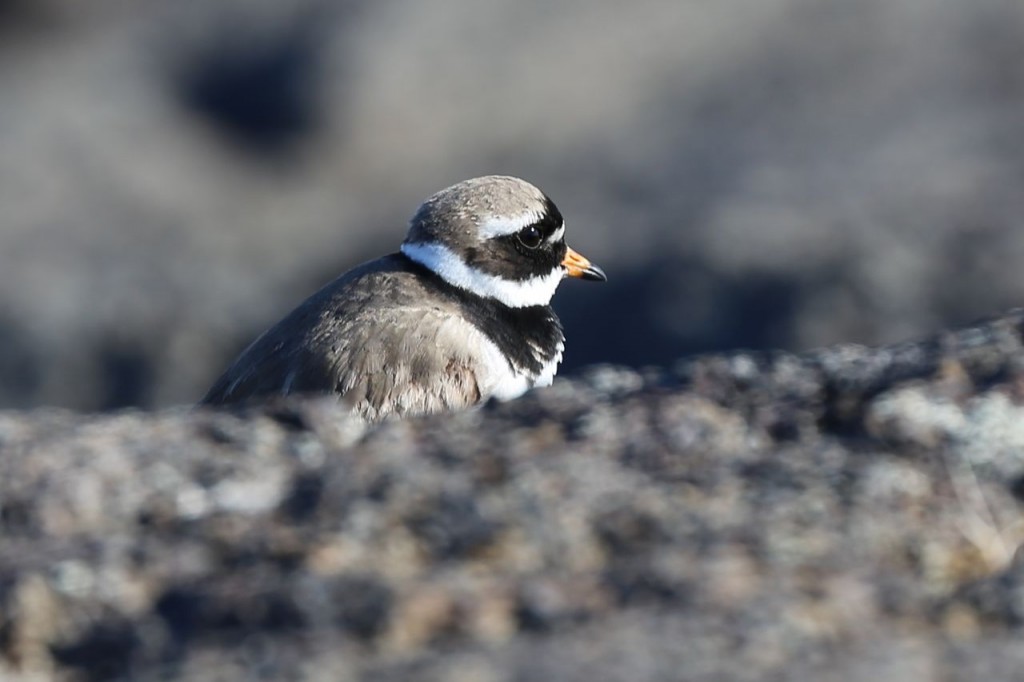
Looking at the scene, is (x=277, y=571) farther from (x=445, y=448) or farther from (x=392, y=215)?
(x=392, y=215)

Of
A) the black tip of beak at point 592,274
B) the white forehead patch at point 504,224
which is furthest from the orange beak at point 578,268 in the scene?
the white forehead patch at point 504,224

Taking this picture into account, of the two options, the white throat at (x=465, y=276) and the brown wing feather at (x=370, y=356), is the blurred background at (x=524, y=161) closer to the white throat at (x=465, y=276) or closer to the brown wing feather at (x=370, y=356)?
the white throat at (x=465, y=276)

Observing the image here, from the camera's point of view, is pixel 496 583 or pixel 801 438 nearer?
pixel 496 583

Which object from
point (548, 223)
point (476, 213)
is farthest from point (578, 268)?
point (476, 213)

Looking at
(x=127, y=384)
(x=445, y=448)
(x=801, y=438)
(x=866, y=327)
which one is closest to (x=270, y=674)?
(x=445, y=448)

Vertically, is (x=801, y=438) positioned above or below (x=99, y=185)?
below

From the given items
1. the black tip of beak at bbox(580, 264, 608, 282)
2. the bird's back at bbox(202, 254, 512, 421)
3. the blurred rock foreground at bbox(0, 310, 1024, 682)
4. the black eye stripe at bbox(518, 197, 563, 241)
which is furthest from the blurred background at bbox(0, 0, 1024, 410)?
the blurred rock foreground at bbox(0, 310, 1024, 682)
